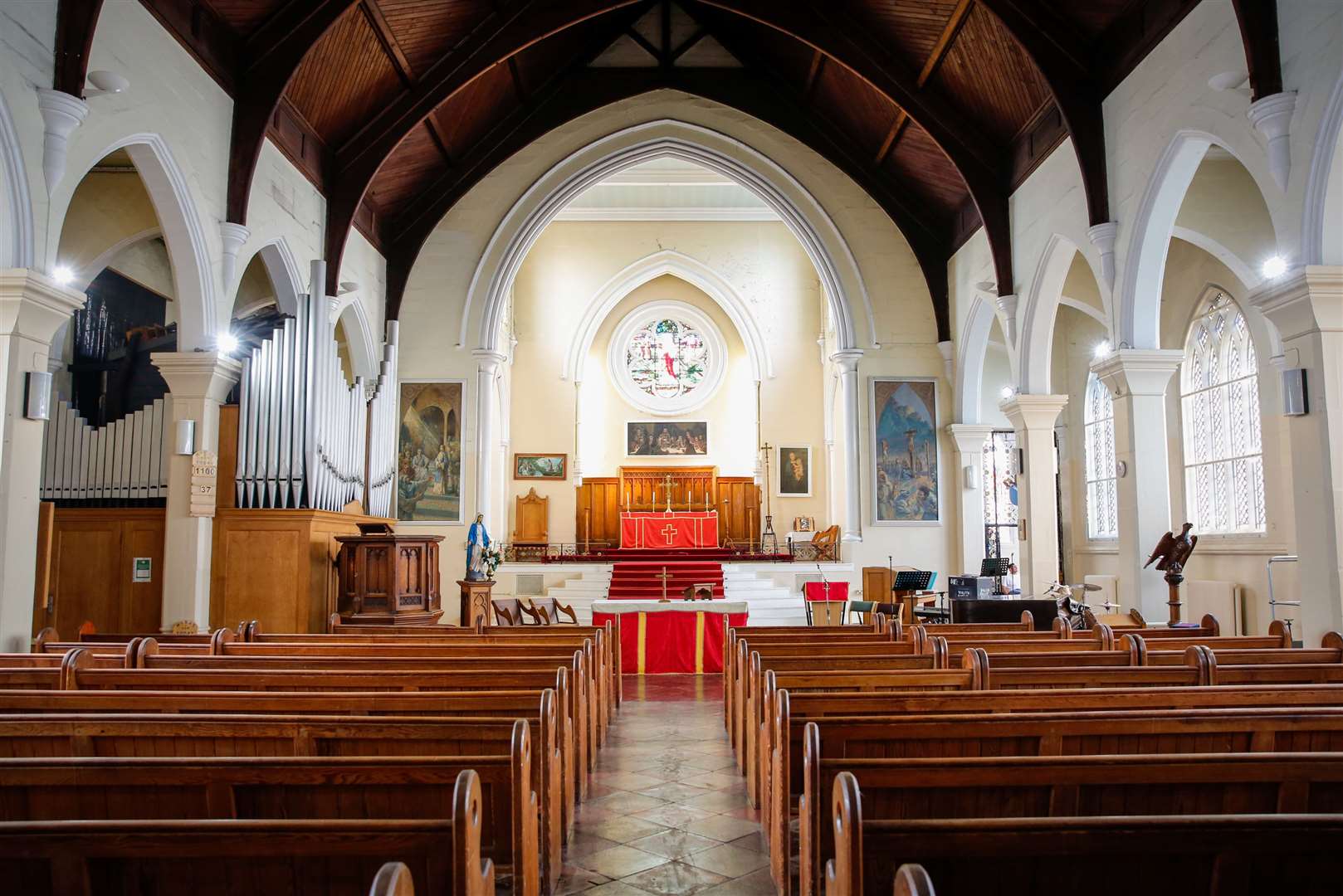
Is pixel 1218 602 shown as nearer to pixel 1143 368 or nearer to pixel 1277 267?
pixel 1143 368

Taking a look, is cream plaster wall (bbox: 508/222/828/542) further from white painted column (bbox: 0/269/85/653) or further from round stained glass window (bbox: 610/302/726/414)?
white painted column (bbox: 0/269/85/653)

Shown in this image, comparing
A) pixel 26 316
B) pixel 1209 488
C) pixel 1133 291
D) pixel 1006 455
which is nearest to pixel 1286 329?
pixel 1133 291

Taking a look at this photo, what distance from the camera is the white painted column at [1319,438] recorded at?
19.6 ft

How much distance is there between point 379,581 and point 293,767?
725cm

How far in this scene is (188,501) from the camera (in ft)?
27.6

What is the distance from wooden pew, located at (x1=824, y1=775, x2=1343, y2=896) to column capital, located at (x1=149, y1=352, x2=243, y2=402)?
8.04m

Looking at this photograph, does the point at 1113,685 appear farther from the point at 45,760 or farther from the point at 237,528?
the point at 237,528

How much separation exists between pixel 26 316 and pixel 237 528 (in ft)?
10.4

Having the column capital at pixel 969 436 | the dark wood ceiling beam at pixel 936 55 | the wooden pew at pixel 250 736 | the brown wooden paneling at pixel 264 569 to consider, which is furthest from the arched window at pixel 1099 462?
the wooden pew at pixel 250 736

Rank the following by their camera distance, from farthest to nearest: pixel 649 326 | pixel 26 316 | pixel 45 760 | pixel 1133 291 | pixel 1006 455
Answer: pixel 649 326
pixel 1006 455
pixel 1133 291
pixel 26 316
pixel 45 760

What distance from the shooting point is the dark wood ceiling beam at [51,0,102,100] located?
6.32 meters

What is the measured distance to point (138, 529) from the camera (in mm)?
9156

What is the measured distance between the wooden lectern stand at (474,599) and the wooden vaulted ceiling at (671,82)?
396cm

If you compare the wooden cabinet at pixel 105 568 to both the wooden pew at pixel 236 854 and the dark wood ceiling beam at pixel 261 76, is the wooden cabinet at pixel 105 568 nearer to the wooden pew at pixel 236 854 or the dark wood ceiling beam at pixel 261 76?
the dark wood ceiling beam at pixel 261 76
